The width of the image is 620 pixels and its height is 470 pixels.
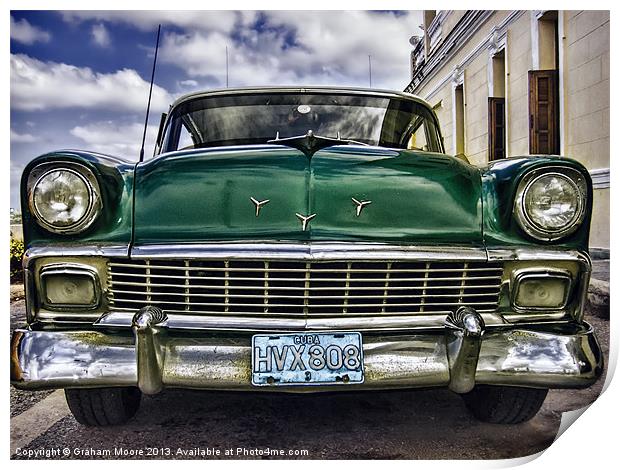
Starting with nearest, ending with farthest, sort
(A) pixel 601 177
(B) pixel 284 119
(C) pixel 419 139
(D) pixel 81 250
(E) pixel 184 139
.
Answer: (D) pixel 81 250, (A) pixel 601 177, (B) pixel 284 119, (E) pixel 184 139, (C) pixel 419 139

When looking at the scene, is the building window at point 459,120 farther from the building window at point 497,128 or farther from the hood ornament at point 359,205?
the hood ornament at point 359,205

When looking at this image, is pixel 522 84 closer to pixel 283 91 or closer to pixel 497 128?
pixel 497 128

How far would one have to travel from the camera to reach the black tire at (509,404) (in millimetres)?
1896

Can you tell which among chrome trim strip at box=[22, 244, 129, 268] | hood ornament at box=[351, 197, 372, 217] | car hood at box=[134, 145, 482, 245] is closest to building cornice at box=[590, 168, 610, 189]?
car hood at box=[134, 145, 482, 245]

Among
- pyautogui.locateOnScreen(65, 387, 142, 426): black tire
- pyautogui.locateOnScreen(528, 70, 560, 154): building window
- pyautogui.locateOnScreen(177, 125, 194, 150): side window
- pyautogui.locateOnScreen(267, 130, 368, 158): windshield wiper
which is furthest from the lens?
pyautogui.locateOnScreen(528, 70, 560, 154): building window

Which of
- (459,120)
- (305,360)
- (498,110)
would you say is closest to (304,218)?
(305,360)

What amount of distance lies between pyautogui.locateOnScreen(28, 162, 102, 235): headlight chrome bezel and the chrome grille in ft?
0.50

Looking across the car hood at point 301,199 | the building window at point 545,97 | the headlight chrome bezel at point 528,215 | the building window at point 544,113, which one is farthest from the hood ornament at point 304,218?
the building window at point 544,113

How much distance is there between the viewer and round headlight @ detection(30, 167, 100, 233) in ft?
5.35

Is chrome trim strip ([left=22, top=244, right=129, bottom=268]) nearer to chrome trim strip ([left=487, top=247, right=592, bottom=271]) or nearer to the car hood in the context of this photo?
the car hood

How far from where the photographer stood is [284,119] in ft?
7.63

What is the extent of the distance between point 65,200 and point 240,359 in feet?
2.40
